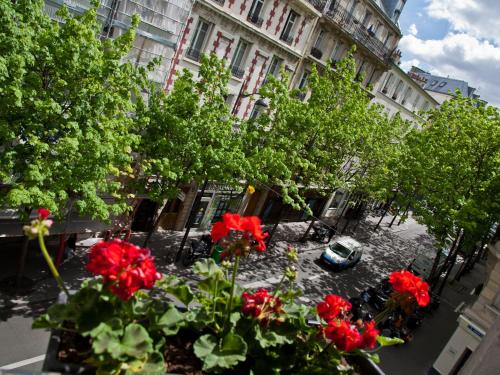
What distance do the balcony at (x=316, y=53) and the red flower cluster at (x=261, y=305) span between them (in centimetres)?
2194

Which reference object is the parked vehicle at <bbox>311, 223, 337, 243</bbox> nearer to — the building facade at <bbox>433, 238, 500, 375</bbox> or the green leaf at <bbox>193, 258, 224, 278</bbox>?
the building facade at <bbox>433, 238, 500, 375</bbox>

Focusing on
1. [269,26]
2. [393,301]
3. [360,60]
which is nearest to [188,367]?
[393,301]

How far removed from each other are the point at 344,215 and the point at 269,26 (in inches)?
781

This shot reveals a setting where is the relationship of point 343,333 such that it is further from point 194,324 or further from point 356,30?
point 356,30

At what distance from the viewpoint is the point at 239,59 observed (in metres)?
20.0

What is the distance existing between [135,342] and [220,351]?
0.65m

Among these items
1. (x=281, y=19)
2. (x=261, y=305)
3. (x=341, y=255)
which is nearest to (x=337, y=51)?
(x=281, y=19)

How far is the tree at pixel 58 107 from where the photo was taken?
30.1ft

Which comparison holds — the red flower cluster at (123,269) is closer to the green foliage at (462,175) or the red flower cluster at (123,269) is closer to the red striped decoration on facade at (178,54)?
the red striped decoration on facade at (178,54)

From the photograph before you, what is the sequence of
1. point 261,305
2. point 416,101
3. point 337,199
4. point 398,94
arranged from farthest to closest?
point 416,101
point 398,94
point 337,199
point 261,305

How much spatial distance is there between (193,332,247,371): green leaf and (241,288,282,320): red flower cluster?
33 cm

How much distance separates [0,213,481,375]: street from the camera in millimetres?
10383

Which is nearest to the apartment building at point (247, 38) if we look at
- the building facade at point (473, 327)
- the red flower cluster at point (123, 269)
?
the building facade at point (473, 327)

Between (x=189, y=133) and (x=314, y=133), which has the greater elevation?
(x=314, y=133)
